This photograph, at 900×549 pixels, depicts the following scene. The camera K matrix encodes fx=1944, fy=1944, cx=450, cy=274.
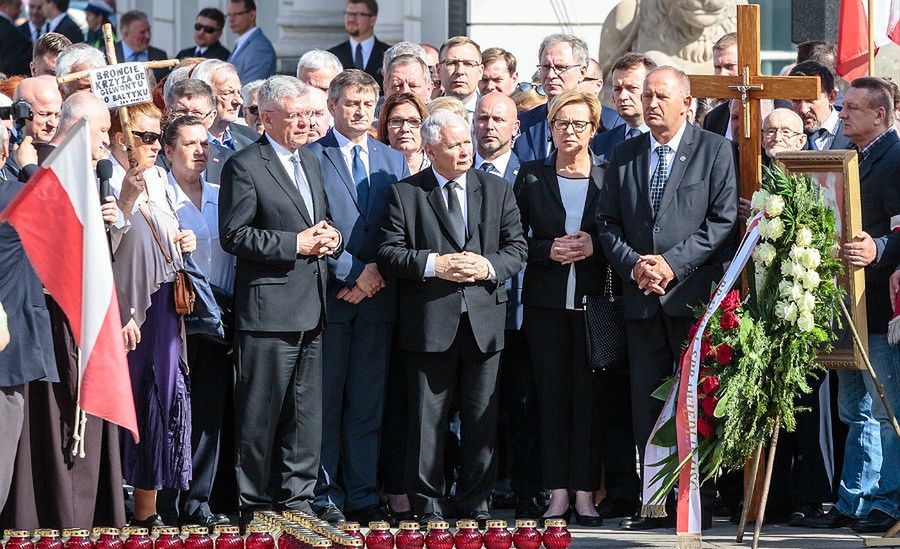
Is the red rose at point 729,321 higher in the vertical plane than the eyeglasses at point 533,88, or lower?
lower

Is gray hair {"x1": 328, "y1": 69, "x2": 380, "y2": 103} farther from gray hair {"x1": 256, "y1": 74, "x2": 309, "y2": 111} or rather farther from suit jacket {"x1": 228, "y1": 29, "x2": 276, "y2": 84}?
suit jacket {"x1": 228, "y1": 29, "x2": 276, "y2": 84}

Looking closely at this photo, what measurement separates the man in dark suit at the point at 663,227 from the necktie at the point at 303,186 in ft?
4.99

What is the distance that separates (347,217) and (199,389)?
3.98ft

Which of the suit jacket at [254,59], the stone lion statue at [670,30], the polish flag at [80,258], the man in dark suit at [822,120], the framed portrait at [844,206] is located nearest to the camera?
the polish flag at [80,258]

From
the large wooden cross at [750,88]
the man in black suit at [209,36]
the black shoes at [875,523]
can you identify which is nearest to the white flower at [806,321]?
the large wooden cross at [750,88]

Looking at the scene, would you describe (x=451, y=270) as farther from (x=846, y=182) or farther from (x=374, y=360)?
(x=846, y=182)

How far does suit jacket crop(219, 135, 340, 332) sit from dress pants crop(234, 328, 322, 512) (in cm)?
12

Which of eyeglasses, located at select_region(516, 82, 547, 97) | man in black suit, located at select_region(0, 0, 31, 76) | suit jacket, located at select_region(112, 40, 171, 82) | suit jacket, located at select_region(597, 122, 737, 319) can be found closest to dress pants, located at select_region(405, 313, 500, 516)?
suit jacket, located at select_region(597, 122, 737, 319)

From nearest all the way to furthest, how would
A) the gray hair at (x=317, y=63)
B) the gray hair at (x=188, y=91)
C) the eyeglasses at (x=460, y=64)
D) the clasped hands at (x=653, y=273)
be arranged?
the clasped hands at (x=653, y=273) < the gray hair at (x=188, y=91) < the gray hair at (x=317, y=63) < the eyeglasses at (x=460, y=64)

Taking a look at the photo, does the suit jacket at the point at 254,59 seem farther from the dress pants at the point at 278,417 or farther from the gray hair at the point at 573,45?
the dress pants at the point at 278,417

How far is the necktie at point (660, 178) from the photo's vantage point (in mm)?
10164

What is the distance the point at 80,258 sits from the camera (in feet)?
26.1

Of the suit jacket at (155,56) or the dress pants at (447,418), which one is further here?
the suit jacket at (155,56)

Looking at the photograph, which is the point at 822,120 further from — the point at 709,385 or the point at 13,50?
the point at 13,50
